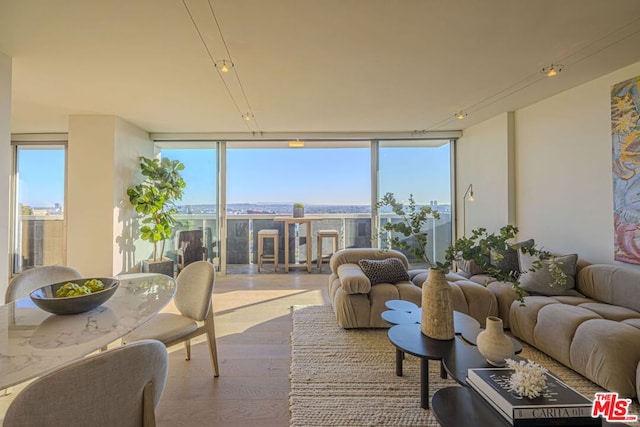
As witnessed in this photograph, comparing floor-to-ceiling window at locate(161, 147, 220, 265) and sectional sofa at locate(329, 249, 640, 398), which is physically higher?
floor-to-ceiling window at locate(161, 147, 220, 265)

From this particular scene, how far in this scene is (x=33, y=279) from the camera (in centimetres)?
188

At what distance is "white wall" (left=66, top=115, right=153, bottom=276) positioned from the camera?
13.2 ft

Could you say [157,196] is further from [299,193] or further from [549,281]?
[549,281]

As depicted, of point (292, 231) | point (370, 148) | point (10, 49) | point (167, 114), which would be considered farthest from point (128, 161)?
point (370, 148)

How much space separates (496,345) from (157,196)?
4729 millimetres

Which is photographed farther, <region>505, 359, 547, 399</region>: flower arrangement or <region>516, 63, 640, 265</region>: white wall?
<region>516, 63, 640, 265</region>: white wall

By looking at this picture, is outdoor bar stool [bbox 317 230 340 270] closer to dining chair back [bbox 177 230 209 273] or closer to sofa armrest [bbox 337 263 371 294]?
dining chair back [bbox 177 230 209 273]

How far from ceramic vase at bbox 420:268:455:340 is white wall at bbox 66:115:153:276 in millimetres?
4343

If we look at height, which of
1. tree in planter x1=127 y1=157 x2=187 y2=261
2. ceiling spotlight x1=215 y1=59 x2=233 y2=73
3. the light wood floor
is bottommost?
the light wood floor

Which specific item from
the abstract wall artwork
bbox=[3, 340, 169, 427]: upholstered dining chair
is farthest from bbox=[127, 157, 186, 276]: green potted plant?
the abstract wall artwork

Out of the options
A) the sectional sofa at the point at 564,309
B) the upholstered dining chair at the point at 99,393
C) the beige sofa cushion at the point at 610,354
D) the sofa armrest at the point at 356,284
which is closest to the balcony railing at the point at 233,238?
the sectional sofa at the point at 564,309

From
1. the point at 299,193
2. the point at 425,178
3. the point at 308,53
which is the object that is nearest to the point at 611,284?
the point at 425,178

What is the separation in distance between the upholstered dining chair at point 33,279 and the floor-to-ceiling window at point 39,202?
432 centimetres

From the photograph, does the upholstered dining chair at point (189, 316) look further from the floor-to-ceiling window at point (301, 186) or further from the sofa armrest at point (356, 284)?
the floor-to-ceiling window at point (301, 186)
